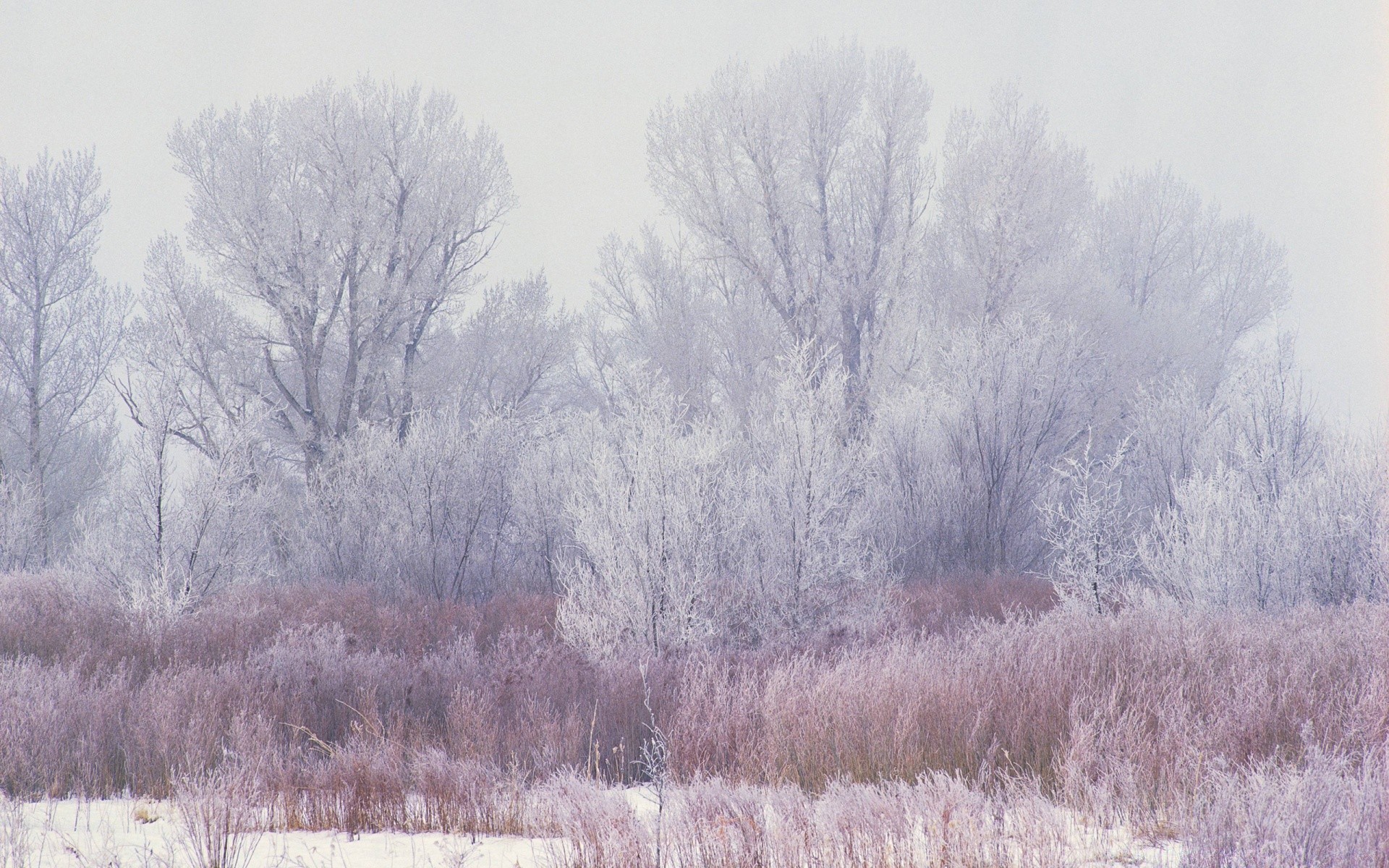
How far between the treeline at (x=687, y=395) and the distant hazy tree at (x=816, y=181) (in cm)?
8

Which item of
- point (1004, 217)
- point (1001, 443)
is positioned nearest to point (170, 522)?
point (1001, 443)

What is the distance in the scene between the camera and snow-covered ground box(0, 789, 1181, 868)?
317 centimetres

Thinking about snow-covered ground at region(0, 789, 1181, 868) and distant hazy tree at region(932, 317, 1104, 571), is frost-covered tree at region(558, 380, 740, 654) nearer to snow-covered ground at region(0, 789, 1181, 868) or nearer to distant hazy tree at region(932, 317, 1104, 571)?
snow-covered ground at region(0, 789, 1181, 868)

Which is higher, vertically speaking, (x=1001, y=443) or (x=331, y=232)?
(x=331, y=232)

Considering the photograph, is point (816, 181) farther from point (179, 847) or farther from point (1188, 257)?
point (179, 847)

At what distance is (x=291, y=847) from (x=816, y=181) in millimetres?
18320

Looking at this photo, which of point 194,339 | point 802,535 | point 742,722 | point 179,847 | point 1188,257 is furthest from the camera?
point 1188,257

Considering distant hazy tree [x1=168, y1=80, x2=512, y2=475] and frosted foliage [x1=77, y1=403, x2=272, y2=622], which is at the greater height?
distant hazy tree [x1=168, y1=80, x2=512, y2=475]

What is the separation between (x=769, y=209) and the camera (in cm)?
1909

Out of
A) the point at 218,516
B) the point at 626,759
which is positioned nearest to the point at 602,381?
the point at 218,516

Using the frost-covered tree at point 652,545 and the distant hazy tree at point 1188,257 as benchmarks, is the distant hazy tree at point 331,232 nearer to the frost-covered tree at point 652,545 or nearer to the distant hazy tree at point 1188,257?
the frost-covered tree at point 652,545

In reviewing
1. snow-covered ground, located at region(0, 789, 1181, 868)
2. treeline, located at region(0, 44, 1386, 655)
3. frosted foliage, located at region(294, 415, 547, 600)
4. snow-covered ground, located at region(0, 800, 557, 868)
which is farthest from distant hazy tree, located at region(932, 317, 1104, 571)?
snow-covered ground, located at region(0, 800, 557, 868)

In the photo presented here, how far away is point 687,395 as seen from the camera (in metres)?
21.4

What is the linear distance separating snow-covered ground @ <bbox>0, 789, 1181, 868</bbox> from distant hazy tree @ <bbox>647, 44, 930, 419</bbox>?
15.8 metres
